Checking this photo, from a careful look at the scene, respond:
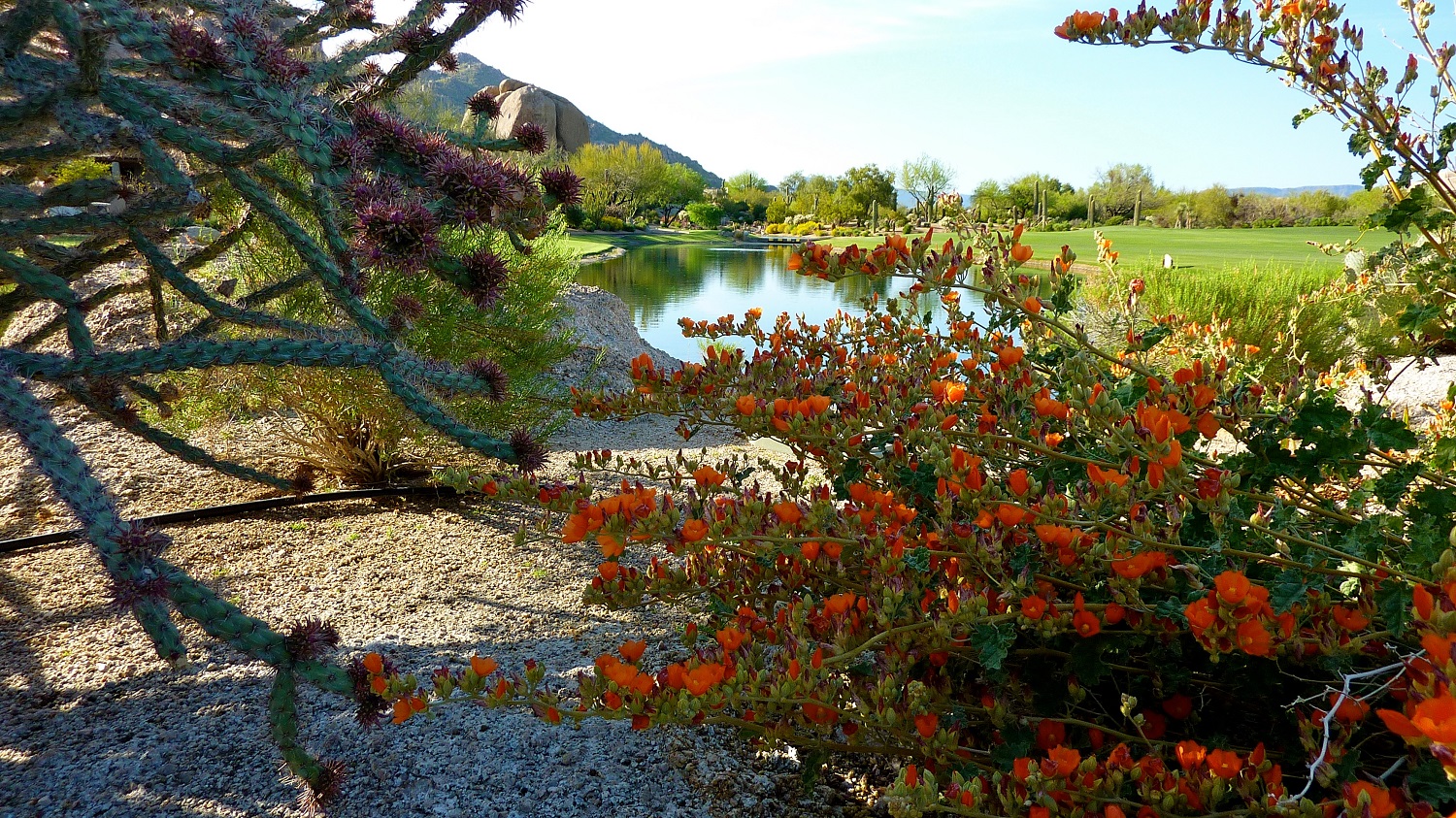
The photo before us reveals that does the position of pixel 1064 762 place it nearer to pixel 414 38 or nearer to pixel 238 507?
pixel 414 38

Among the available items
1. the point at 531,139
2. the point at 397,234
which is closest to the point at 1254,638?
the point at 397,234

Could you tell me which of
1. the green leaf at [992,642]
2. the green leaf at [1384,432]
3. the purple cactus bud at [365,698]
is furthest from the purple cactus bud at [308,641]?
the green leaf at [1384,432]

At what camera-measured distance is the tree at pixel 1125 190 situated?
5325 cm

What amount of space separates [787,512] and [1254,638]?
2.18 ft

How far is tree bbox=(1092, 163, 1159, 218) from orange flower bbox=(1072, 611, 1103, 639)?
5389 cm

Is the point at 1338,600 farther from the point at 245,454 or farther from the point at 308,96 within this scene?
the point at 245,454

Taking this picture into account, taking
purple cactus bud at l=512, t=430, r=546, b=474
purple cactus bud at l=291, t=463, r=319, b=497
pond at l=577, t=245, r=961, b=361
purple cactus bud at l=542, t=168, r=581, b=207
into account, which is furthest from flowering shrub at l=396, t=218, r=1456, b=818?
pond at l=577, t=245, r=961, b=361

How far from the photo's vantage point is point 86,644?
9.25 feet

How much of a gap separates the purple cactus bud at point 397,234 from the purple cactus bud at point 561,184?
63 centimetres

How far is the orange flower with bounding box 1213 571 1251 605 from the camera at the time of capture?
1085mm

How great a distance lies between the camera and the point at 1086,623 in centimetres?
135

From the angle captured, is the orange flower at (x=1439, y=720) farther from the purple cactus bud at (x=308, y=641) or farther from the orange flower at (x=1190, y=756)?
the purple cactus bud at (x=308, y=641)

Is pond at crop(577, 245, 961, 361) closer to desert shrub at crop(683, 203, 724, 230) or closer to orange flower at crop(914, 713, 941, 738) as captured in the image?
orange flower at crop(914, 713, 941, 738)

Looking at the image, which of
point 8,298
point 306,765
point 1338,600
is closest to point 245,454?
point 8,298
